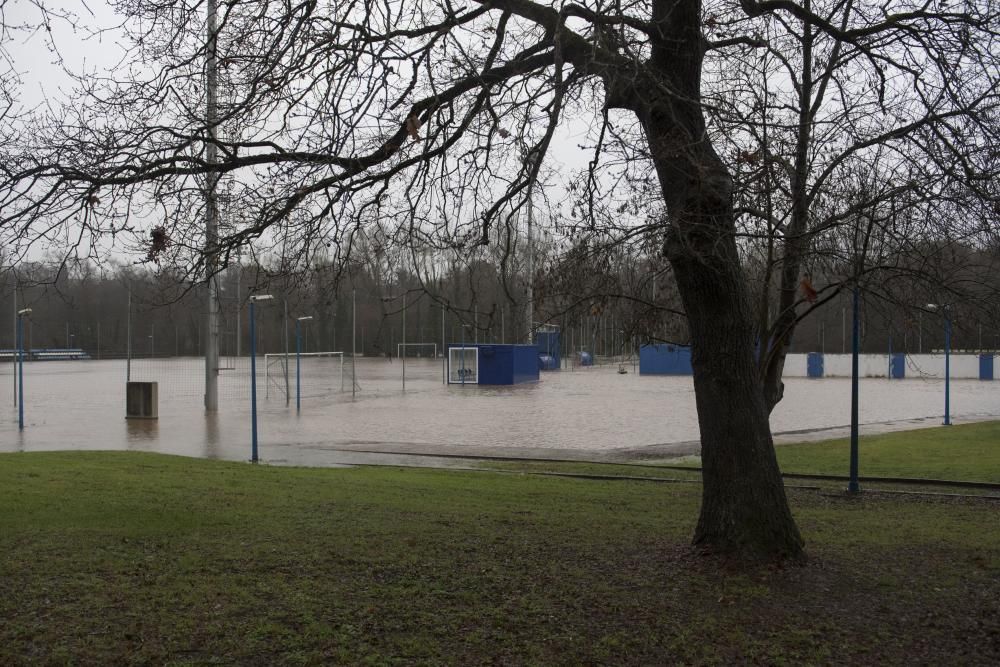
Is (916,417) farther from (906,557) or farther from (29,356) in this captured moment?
(29,356)

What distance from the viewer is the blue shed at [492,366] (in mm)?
43750

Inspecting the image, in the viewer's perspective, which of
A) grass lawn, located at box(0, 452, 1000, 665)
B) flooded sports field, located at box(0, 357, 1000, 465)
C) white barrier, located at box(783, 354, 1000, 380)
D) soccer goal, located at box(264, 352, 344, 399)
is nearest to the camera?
grass lawn, located at box(0, 452, 1000, 665)

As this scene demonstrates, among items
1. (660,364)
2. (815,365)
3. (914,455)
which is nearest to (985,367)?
(815,365)

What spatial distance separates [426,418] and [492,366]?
18.2m

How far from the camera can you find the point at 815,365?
56031 millimetres

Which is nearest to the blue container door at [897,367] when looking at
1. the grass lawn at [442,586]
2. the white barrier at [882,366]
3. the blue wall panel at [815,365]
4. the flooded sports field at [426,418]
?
the white barrier at [882,366]

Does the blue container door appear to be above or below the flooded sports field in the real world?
above

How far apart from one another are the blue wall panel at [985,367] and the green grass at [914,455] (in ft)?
114

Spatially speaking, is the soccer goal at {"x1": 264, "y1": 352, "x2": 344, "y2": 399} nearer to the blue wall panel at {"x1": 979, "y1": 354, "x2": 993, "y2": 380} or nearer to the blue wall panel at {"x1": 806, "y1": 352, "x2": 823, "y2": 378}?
the blue wall panel at {"x1": 806, "y1": 352, "x2": 823, "y2": 378}

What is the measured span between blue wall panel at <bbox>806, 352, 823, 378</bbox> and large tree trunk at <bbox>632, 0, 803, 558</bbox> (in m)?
51.3

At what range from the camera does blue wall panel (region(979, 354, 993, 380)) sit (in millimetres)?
53156

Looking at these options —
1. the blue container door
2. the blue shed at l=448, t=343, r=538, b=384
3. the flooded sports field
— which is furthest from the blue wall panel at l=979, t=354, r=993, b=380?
the blue shed at l=448, t=343, r=538, b=384

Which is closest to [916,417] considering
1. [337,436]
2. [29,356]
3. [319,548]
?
[337,436]

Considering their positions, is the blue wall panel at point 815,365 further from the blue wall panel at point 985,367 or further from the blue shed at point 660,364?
the blue wall panel at point 985,367
